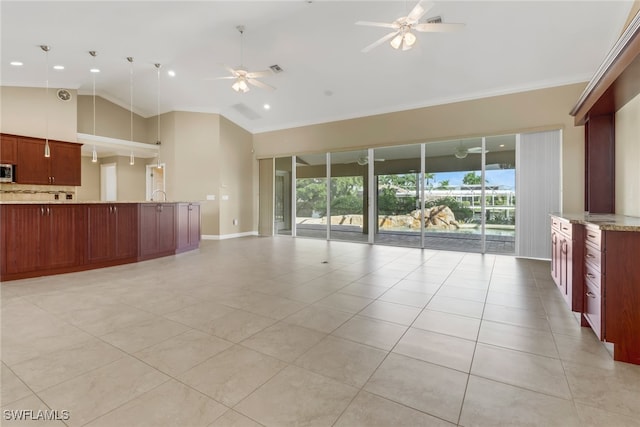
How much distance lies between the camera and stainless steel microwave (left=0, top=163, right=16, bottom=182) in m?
6.03

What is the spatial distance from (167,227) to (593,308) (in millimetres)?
6339

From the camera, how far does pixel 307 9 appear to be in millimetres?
4438

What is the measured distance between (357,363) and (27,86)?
28.9 ft

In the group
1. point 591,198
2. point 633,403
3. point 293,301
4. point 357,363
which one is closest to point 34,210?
point 293,301

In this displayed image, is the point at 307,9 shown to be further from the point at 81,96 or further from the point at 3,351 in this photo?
the point at 81,96

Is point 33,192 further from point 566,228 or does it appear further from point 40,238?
point 566,228

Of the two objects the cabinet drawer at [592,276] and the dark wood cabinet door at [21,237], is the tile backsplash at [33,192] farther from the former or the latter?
the cabinet drawer at [592,276]

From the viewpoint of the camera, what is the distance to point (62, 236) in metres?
4.36

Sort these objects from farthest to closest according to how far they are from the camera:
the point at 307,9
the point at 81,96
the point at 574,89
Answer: the point at 81,96 < the point at 574,89 < the point at 307,9

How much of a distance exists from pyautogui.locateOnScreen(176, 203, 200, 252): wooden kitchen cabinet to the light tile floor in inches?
89.2

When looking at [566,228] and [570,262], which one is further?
[566,228]

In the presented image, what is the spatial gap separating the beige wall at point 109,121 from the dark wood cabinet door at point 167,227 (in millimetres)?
4068

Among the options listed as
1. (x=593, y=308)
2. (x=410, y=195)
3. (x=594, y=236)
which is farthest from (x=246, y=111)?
(x=593, y=308)

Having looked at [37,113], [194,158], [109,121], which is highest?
[109,121]
